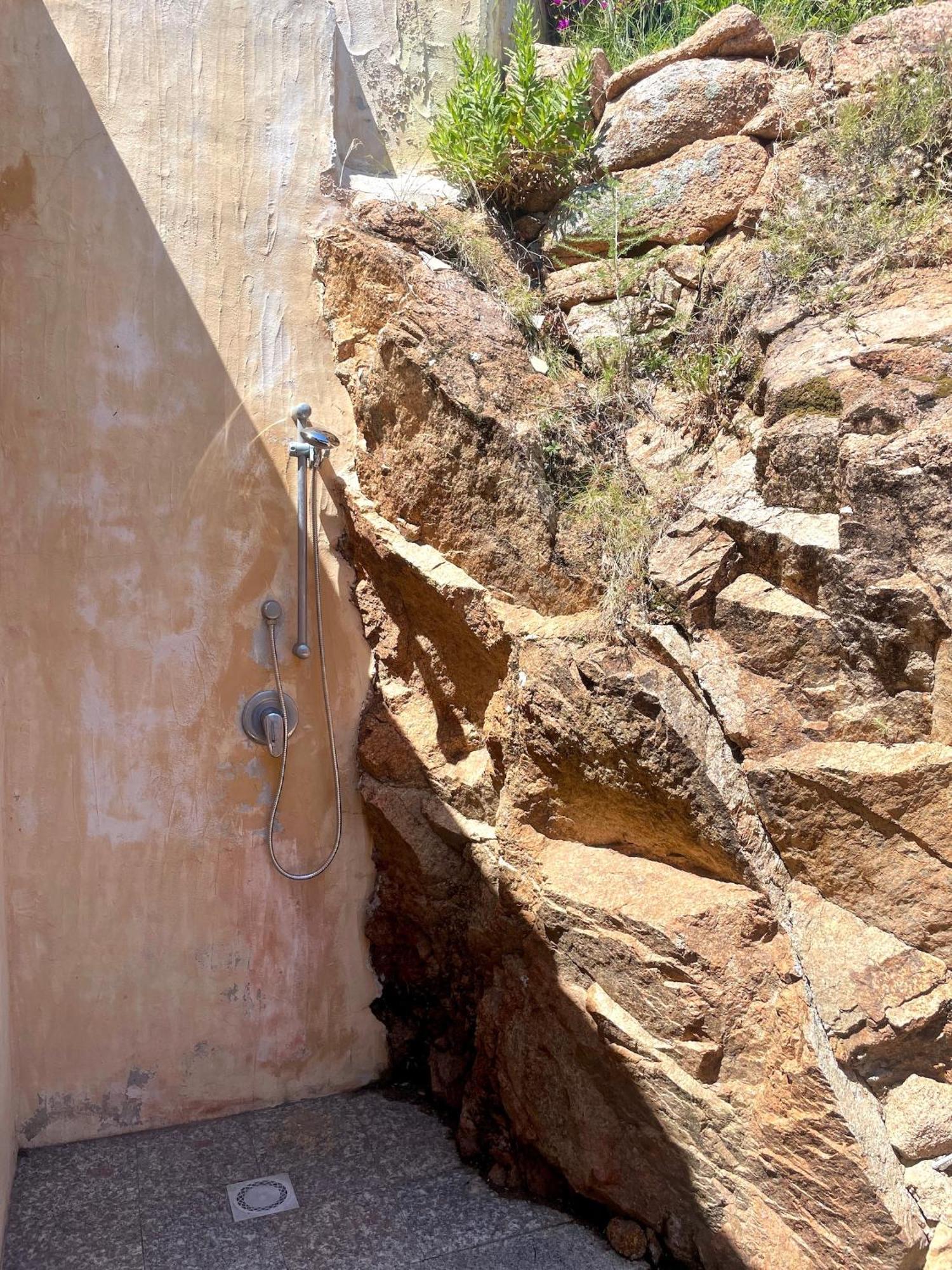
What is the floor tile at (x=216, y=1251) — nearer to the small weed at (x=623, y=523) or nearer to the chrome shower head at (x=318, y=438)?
the small weed at (x=623, y=523)

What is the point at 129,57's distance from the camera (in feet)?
9.27

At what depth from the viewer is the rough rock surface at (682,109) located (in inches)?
125

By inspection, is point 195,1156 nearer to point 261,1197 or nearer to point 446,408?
point 261,1197

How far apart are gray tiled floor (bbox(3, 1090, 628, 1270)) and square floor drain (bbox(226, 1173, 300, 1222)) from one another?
0.06 ft

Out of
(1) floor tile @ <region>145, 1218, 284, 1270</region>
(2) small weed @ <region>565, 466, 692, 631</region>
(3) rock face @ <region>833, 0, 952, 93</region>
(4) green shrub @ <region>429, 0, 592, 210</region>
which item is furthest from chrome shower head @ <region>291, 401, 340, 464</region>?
(1) floor tile @ <region>145, 1218, 284, 1270</region>

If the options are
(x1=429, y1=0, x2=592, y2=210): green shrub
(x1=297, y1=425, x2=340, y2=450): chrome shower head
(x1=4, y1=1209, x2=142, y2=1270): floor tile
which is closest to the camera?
(x1=4, y1=1209, x2=142, y2=1270): floor tile

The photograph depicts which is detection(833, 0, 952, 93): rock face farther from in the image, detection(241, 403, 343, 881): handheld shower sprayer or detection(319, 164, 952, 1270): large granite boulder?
detection(241, 403, 343, 881): handheld shower sprayer

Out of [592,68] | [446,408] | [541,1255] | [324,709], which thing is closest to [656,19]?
[592,68]

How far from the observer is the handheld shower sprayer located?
288 cm

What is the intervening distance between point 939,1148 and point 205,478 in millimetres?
2348

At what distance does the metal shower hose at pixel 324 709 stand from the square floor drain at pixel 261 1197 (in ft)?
2.52

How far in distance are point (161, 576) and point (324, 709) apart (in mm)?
596

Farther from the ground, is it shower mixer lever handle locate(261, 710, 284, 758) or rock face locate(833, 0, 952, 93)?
rock face locate(833, 0, 952, 93)

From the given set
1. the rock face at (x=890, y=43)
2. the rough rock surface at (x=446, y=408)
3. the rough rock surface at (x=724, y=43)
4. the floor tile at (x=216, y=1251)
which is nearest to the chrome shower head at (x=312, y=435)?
the rough rock surface at (x=446, y=408)
